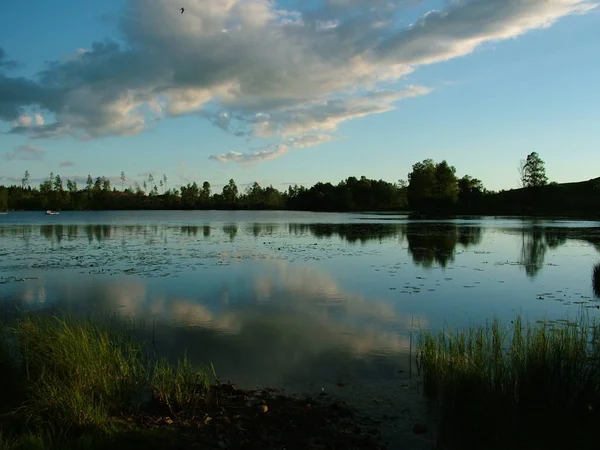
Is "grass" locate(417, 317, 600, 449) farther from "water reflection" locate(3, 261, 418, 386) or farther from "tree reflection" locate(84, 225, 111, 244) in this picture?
"tree reflection" locate(84, 225, 111, 244)

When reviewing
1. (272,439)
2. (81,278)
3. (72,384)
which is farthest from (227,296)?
(272,439)

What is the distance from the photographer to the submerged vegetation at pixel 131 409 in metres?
6.45

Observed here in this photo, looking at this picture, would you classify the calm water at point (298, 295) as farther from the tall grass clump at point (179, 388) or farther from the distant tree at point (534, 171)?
the distant tree at point (534, 171)

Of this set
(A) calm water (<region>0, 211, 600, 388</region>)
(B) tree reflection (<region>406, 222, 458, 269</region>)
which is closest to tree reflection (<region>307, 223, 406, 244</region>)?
(B) tree reflection (<region>406, 222, 458, 269</region>)

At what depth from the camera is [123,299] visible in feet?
56.6

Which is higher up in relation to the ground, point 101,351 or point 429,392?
point 101,351

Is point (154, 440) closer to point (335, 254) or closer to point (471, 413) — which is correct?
point (471, 413)

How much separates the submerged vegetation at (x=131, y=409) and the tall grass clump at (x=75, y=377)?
2 cm

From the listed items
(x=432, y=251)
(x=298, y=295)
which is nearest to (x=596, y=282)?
(x=298, y=295)

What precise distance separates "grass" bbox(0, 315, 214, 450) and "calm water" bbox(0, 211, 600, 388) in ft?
5.52

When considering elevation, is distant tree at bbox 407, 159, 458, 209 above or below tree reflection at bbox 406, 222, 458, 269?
above

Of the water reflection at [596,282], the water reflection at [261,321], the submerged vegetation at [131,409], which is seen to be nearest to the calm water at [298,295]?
the water reflection at [261,321]

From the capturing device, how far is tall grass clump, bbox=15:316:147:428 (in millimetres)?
6836

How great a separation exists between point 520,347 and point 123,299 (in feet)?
45.4
